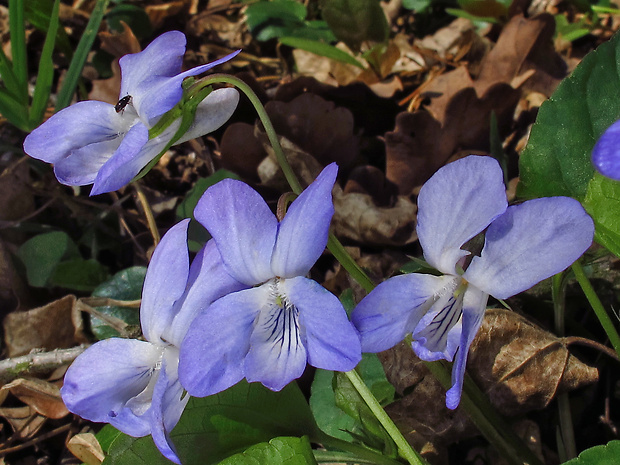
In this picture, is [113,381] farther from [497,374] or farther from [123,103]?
[497,374]

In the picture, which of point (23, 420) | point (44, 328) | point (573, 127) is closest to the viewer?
point (573, 127)

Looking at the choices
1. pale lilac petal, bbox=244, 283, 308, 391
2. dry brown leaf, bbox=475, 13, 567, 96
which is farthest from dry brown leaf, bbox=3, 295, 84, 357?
dry brown leaf, bbox=475, 13, 567, 96

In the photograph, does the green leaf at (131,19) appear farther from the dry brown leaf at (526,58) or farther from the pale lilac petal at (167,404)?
the pale lilac petal at (167,404)

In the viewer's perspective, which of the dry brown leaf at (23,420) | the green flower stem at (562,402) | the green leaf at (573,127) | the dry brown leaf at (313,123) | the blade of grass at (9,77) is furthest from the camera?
the dry brown leaf at (313,123)

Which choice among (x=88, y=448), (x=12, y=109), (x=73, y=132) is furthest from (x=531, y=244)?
(x=12, y=109)

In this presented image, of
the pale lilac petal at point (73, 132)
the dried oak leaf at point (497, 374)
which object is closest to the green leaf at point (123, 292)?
the pale lilac petal at point (73, 132)

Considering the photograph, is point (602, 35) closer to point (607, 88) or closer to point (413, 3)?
point (413, 3)
